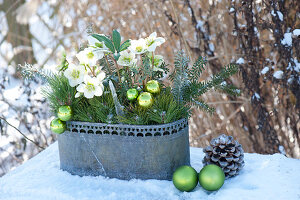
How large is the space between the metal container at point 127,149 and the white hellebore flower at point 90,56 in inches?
5.9

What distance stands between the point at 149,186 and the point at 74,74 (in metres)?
0.32

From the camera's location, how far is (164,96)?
75 cm

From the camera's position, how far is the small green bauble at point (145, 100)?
0.72 m

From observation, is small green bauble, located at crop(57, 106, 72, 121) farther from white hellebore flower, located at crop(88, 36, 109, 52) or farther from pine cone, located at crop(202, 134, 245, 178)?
pine cone, located at crop(202, 134, 245, 178)

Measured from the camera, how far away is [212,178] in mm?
694

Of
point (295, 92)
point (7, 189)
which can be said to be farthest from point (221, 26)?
point (7, 189)

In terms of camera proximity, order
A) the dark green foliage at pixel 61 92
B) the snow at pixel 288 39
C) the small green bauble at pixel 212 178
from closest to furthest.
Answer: the small green bauble at pixel 212 178, the dark green foliage at pixel 61 92, the snow at pixel 288 39

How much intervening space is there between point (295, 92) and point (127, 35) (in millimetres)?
880

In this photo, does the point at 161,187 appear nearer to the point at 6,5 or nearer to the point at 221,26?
the point at 221,26

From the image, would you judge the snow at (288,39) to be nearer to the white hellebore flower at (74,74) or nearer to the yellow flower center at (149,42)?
the yellow flower center at (149,42)

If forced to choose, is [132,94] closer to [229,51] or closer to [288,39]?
Result: [288,39]

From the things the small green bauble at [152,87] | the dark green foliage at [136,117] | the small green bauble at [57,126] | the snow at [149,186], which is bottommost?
the snow at [149,186]

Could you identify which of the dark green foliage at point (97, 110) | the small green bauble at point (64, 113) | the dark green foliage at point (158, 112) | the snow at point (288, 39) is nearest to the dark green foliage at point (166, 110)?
the dark green foliage at point (158, 112)

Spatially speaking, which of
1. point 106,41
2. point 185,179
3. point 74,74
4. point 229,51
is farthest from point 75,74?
point 229,51
